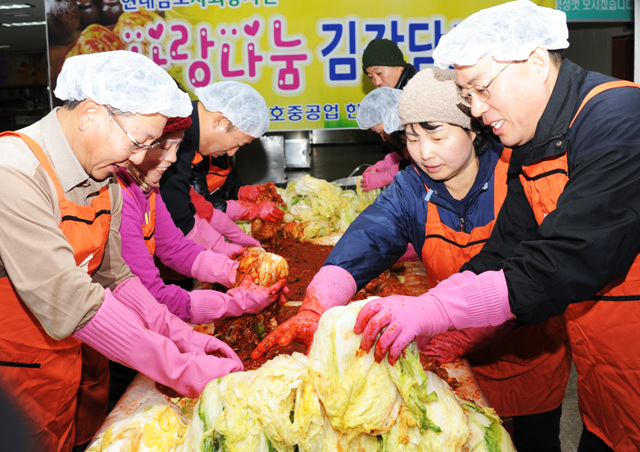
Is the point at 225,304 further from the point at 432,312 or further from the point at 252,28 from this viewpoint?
the point at 252,28

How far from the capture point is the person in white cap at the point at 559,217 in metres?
1.57

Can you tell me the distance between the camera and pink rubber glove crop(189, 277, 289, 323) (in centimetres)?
253

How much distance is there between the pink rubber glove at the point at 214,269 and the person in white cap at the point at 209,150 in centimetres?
37

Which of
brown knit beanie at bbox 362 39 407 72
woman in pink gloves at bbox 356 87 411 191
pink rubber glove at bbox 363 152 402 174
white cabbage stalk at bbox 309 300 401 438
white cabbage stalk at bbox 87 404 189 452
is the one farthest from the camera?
brown knit beanie at bbox 362 39 407 72

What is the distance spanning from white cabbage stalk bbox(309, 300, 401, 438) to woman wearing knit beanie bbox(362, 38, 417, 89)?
12.8ft

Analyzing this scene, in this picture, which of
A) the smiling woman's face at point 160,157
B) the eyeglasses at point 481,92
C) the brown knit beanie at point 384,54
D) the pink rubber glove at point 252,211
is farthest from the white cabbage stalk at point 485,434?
the brown knit beanie at point 384,54

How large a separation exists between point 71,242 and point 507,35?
1.65 meters

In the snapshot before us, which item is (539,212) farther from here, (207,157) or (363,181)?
(363,181)

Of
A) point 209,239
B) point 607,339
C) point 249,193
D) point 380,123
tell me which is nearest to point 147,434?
point 607,339

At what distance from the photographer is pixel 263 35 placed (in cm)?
660

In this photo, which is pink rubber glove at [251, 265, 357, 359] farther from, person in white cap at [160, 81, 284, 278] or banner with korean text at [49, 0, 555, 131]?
banner with korean text at [49, 0, 555, 131]

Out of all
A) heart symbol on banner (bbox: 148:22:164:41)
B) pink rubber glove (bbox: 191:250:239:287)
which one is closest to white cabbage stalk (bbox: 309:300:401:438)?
pink rubber glove (bbox: 191:250:239:287)

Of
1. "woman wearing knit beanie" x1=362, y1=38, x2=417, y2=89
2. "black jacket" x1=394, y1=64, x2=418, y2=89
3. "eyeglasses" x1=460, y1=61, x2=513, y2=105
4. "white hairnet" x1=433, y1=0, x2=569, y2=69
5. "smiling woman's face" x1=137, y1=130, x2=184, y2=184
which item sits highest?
"woman wearing knit beanie" x1=362, y1=38, x2=417, y2=89

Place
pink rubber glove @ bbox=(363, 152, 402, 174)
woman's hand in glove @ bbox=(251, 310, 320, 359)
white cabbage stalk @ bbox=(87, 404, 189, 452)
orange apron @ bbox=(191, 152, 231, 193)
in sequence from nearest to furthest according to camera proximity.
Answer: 1. white cabbage stalk @ bbox=(87, 404, 189, 452)
2. woman's hand in glove @ bbox=(251, 310, 320, 359)
3. orange apron @ bbox=(191, 152, 231, 193)
4. pink rubber glove @ bbox=(363, 152, 402, 174)
